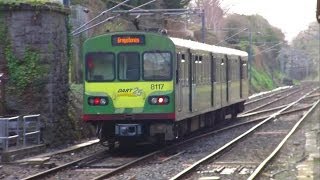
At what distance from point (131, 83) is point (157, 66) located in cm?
75

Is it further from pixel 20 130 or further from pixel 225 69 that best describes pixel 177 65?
pixel 225 69

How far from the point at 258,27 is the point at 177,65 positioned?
77.7 m

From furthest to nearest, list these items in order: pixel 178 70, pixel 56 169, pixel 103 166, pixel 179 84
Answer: pixel 179 84 < pixel 178 70 < pixel 103 166 < pixel 56 169

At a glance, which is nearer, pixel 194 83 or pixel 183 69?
pixel 183 69

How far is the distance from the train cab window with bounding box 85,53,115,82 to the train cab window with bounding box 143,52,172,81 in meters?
0.81

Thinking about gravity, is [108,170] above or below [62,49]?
below

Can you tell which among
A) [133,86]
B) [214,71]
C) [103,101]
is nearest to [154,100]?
[133,86]

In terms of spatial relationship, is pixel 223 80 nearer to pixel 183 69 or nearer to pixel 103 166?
pixel 183 69

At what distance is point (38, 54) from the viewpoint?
64.5ft

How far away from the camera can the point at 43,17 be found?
19672 mm

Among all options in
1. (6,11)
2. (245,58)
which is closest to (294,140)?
(6,11)

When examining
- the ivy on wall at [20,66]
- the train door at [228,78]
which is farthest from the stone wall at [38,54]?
the train door at [228,78]

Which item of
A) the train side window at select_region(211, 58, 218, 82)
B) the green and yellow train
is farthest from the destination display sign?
the train side window at select_region(211, 58, 218, 82)

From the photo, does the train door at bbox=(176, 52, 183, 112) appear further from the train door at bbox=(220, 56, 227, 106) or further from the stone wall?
the train door at bbox=(220, 56, 227, 106)
